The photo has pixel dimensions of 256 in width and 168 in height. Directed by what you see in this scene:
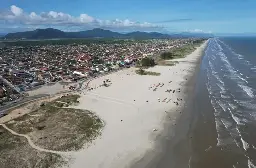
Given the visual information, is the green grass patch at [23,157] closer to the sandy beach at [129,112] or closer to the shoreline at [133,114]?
the shoreline at [133,114]

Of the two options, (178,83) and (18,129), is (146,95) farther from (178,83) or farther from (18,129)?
(18,129)

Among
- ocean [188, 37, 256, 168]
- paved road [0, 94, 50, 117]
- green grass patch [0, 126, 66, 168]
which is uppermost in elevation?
ocean [188, 37, 256, 168]

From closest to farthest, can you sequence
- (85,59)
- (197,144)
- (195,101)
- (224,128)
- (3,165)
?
(3,165), (197,144), (224,128), (195,101), (85,59)

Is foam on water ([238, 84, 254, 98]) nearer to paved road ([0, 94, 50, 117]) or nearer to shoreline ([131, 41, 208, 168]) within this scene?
shoreline ([131, 41, 208, 168])

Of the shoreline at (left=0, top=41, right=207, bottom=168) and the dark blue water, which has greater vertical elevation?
the dark blue water

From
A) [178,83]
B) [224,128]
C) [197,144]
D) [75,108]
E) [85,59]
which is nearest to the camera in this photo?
[197,144]

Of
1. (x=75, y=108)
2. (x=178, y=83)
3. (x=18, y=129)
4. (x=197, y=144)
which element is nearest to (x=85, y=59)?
(x=178, y=83)

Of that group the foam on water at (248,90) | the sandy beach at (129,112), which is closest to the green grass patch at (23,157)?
the sandy beach at (129,112)

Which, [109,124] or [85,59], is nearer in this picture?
[109,124]

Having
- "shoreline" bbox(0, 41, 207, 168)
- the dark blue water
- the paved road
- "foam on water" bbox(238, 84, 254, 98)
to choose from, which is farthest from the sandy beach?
"foam on water" bbox(238, 84, 254, 98)
